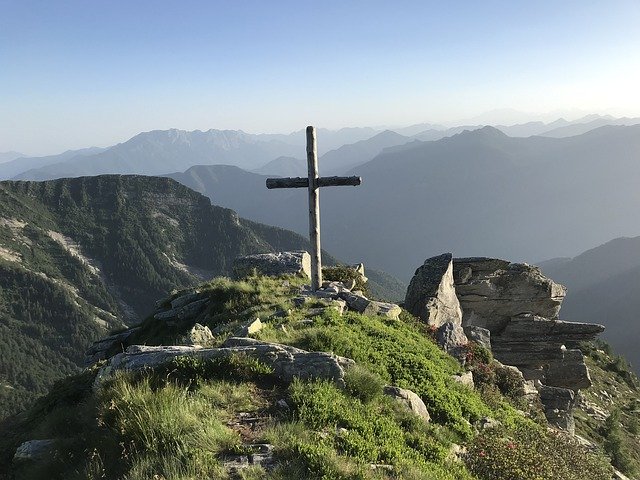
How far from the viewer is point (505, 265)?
31812mm

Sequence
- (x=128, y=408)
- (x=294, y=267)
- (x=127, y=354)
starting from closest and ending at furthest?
1. (x=128, y=408)
2. (x=127, y=354)
3. (x=294, y=267)

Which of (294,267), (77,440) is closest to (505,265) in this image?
(294,267)

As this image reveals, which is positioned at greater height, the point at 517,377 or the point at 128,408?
the point at 128,408

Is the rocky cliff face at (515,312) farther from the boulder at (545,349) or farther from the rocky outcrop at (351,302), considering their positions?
the rocky outcrop at (351,302)

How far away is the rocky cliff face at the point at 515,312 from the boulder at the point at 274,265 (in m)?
7.15

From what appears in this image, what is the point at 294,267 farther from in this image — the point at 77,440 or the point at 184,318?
the point at 77,440

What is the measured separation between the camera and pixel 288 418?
322 inches

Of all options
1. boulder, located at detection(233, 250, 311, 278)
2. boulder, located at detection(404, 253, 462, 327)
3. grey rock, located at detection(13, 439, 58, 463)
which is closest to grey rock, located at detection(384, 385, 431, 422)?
grey rock, located at detection(13, 439, 58, 463)

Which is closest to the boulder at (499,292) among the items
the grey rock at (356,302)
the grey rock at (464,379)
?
the grey rock at (356,302)

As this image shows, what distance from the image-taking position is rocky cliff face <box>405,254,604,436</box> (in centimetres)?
2623

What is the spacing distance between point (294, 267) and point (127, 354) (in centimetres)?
1610

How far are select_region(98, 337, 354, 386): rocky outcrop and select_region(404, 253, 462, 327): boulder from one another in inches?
524

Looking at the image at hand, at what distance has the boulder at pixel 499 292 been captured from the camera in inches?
1192

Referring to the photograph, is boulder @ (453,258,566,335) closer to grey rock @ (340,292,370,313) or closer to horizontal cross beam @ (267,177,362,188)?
grey rock @ (340,292,370,313)
